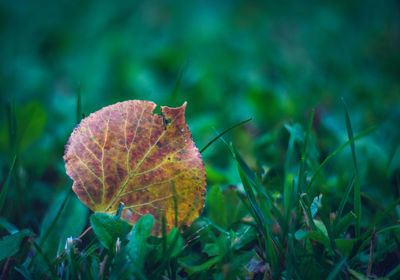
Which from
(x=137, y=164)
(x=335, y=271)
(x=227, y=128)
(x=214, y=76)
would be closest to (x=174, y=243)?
(x=137, y=164)

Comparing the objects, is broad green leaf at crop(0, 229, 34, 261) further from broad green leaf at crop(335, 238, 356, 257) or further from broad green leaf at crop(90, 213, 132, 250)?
broad green leaf at crop(335, 238, 356, 257)

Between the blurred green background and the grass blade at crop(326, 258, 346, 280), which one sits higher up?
the blurred green background

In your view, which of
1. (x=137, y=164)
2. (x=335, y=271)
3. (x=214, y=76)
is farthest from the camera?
(x=214, y=76)

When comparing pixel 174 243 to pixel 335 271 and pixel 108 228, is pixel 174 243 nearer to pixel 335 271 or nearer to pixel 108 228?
pixel 108 228

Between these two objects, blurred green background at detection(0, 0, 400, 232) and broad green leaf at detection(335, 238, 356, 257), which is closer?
broad green leaf at detection(335, 238, 356, 257)

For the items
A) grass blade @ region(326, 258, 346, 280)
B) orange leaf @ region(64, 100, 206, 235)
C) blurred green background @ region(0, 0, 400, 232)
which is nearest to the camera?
grass blade @ region(326, 258, 346, 280)

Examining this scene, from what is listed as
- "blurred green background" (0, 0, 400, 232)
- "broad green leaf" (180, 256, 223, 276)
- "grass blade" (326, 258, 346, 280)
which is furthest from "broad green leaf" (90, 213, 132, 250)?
"grass blade" (326, 258, 346, 280)

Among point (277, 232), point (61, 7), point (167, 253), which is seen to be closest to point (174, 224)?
point (167, 253)
